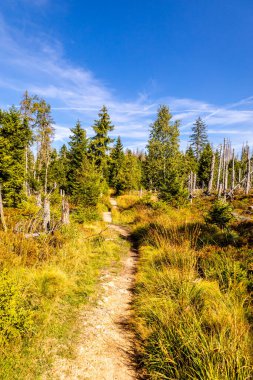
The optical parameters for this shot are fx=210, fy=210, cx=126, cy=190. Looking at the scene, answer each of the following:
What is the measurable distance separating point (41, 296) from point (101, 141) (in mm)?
23135

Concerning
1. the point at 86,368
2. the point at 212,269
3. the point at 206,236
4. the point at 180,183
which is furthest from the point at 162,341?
the point at 180,183

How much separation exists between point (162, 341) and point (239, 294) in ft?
7.07

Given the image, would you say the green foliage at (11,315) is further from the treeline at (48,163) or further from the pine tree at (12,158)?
the pine tree at (12,158)

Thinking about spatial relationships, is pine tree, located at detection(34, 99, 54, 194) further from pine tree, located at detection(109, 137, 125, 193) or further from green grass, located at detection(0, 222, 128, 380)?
green grass, located at detection(0, 222, 128, 380)

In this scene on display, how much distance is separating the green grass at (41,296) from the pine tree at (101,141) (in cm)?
1905

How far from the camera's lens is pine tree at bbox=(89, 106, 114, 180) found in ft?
85.5

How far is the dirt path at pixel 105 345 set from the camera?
2.95m

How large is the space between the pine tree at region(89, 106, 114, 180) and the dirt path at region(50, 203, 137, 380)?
2201 cm

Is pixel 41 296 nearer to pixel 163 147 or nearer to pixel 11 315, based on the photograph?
pixel 11 315

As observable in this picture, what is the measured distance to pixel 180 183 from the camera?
1590cm

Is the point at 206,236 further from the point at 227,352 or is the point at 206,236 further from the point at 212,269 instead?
the point at 227,352

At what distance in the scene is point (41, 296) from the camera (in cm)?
439

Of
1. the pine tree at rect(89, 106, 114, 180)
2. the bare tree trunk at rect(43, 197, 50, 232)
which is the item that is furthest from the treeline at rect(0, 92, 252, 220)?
the bare tree trunk at rect(43, 197, 50, 232)

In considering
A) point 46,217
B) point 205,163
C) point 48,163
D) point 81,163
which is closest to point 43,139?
point 48,163
